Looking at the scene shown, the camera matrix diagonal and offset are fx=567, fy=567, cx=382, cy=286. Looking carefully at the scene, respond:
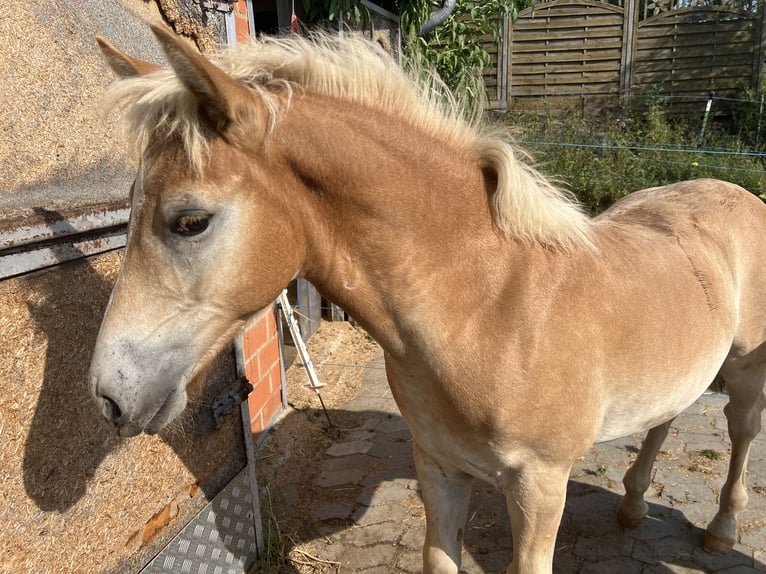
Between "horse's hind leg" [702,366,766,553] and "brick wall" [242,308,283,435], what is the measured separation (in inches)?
97.3

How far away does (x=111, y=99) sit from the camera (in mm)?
1395

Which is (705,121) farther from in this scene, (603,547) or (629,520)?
(603,547)

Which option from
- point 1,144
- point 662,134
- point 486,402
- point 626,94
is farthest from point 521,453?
point 626,94

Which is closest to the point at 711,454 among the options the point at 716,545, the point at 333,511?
the point at 716,545

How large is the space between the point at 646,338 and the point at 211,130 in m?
1.58

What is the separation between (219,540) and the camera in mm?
2471

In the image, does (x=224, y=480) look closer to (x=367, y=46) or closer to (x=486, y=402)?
(x=486, y=402)

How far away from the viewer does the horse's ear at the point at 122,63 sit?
145cm

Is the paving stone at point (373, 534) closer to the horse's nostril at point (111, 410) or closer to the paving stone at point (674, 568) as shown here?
the paving stone at point (674, 568)

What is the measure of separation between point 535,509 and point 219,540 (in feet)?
4.71

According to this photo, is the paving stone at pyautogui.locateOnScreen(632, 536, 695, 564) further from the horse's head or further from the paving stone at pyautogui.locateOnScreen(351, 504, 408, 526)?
the horse's head

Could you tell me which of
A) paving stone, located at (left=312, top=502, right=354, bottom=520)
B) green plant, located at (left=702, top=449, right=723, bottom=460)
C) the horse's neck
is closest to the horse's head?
the horse's neck

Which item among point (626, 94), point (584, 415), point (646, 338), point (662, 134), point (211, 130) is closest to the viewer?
point (211, 130)

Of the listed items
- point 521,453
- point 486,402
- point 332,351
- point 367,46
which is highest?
point 367,46
